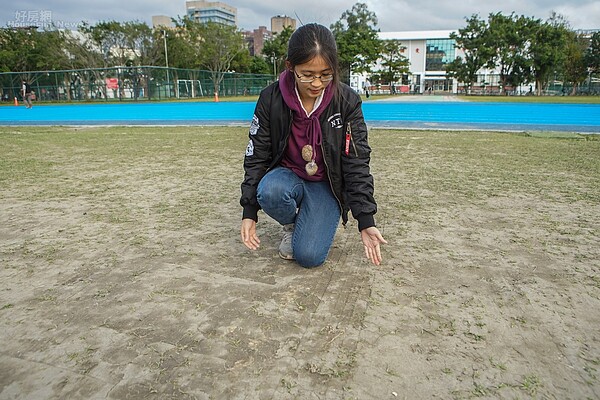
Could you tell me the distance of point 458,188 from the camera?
155 inches

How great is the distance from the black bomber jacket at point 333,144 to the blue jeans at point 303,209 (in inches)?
2.8

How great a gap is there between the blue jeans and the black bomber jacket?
0.23 ft

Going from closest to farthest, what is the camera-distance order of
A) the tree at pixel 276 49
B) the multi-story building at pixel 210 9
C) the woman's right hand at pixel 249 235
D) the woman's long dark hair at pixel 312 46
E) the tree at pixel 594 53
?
the woman's long dark hair at pixel 312 46
the woman's right hand at pixel 249 235
the tree at pixel 594 53
the tree at pixel 276 49
the multi-story building at pixel 210 9

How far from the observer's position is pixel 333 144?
2.29 m

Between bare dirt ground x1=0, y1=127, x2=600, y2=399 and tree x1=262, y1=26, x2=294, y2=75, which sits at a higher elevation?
Answer: tree x1=262, y1=26, x2=294, y2=75

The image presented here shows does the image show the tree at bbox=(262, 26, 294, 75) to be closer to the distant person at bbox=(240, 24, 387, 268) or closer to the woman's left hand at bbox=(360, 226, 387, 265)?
the distant person at bbox=(240, 24, 387, 268)

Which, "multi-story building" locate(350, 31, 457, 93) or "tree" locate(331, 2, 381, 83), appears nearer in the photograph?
"tree" locate(331, 2, 381, 83)

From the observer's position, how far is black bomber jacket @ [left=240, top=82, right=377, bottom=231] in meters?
2.27

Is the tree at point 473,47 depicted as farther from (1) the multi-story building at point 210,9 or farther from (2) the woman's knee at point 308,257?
(1) the multi-story building at point 210,9

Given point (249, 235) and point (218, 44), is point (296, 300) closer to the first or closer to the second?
point (249, 235)

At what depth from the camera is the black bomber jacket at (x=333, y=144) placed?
227 cm

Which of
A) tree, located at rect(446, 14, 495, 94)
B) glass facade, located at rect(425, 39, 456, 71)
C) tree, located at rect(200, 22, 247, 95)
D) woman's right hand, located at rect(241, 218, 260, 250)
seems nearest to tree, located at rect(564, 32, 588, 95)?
tree, located at rect(446, 14, 495, 94)

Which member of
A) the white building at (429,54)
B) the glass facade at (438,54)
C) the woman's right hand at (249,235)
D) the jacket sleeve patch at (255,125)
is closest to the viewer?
the woman's right hand at (249,235)

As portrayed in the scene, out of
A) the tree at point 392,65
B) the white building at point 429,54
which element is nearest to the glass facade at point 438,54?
the white building at point 429,54
